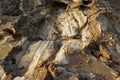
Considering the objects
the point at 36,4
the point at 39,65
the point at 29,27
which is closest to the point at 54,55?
the point at 39,65

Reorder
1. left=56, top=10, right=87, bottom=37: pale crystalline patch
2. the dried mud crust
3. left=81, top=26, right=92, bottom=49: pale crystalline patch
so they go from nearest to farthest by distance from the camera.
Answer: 1. the dried mud crust
2. left=81, top=26, right=92, bottom=49: pale crystalline patch
3. left=56, top=10, right=87, bottom=37: pale crystalline patch

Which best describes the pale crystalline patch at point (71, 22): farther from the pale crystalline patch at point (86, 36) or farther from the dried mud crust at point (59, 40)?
the pale crystalline patch at point (86, 36)

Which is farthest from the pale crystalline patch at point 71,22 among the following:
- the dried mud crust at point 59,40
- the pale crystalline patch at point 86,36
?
the pale crystalline patch at point 86,36

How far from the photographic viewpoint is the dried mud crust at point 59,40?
38.3ft

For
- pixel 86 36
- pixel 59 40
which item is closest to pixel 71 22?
pixel 86 36

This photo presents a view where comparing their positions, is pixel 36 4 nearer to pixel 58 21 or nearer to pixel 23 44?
pixel 58 21

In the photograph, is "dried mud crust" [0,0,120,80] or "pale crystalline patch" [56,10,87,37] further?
"pale crystalline patch" [56,10,87,37]

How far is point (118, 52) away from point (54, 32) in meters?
2.85

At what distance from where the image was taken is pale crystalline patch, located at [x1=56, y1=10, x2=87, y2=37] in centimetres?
1351

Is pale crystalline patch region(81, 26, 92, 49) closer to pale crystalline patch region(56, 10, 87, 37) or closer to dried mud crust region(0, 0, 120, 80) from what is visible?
dried mud crust region(0, 0, 120, 80)

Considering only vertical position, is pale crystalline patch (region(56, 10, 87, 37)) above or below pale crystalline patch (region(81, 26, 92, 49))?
above

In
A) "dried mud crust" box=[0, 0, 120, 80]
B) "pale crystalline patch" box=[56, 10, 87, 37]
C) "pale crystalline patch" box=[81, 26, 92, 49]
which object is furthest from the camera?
"pale crystalline patch" box=[56, 10, 87, 37]

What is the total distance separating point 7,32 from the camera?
519 inches

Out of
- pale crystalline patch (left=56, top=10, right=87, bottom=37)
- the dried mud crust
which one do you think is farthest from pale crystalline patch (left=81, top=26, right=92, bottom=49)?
pale crystalline patch (left=56, top=10, right=87, bottom=37)
